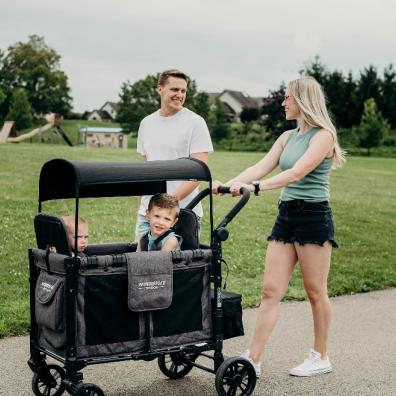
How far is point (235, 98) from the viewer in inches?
5192

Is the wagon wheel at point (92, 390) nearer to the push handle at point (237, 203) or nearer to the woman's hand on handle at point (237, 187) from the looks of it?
the push handle at point (237, 203)

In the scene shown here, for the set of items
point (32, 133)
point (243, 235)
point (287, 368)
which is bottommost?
point (32, 133)

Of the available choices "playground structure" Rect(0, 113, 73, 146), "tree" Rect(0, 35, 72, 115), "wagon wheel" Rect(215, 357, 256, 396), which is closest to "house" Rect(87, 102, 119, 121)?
"tree" Rect(0, 35, 72, 115)

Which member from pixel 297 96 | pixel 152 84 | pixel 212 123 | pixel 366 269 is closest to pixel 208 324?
pixel 297 96

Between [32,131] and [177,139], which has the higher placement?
[177,139]

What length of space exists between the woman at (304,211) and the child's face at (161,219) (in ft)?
1.81

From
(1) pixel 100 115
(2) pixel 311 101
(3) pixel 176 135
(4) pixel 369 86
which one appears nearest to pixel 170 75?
(3) pixel 176 135

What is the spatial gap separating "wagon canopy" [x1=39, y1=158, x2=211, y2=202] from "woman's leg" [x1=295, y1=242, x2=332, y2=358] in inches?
39.8

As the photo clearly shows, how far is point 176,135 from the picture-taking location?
6066 mm

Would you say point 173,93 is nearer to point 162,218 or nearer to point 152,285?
point 162,218

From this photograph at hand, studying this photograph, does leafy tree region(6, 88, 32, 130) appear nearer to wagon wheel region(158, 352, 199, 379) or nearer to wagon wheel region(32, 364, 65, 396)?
wagon wheel region(158, 352, 199, 379)

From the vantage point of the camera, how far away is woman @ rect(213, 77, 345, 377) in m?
5.54

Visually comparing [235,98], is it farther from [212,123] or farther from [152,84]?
[212,123]

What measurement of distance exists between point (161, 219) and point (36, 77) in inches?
3884
